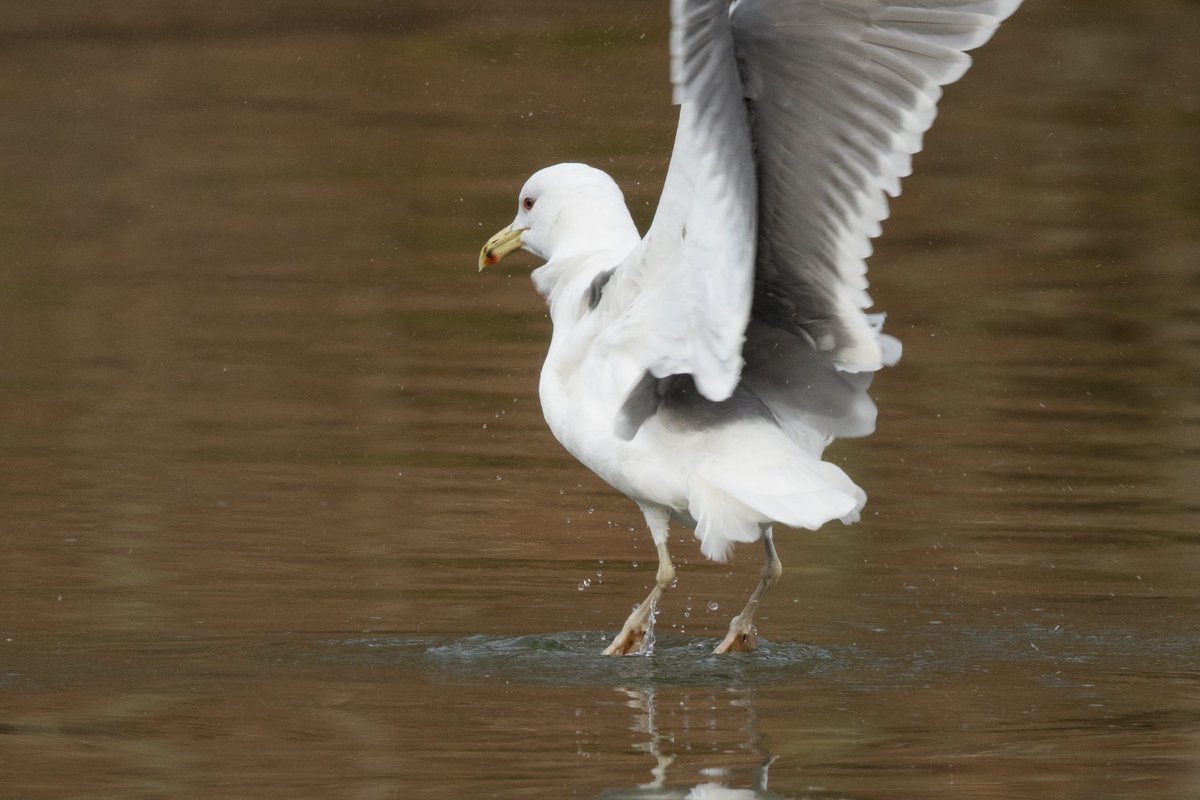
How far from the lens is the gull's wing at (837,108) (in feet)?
20.3

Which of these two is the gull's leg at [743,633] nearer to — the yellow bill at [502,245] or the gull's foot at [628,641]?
the gull's foot at [628,641]

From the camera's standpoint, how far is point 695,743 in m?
5.89

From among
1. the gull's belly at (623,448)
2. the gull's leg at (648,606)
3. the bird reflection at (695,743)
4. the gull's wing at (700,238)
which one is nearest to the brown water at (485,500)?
the bird reflection at (695,743)

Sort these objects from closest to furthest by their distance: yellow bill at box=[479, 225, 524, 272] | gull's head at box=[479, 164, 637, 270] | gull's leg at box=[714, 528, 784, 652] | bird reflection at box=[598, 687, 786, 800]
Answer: bird reflection at box=[598, 687, 786, 800] → gull's leg at box=[714, 528, 784, 652] → gull's head at box=[479, 164, 637, 270] → yellow bill at box=[479, 225, 524, 272]

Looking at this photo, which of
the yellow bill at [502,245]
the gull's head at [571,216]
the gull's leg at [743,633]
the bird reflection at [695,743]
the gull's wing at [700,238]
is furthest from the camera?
the yellow bill at [502,245]

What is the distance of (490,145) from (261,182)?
2166 millimetres

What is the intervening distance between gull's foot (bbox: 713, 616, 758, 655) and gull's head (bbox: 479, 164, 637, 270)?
1.24 metres

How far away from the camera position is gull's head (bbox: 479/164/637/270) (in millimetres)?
7559

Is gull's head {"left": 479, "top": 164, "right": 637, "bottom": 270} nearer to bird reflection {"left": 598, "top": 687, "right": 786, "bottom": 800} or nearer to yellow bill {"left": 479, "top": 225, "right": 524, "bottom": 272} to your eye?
yellow bill {"left": 479, "top": 225, "right": 524, "bottom": 272}

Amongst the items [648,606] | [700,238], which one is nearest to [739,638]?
[648,606]

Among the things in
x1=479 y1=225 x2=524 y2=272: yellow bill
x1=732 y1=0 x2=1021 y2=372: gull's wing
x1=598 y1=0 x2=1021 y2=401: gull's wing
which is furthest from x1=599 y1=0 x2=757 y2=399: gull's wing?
x1=479 y1=225 x2=524 y2=272: yellow bill

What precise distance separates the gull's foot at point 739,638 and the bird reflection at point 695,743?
1.31 feet

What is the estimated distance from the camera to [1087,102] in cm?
2016

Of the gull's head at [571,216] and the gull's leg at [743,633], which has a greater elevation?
the gull's head at [571,216]
